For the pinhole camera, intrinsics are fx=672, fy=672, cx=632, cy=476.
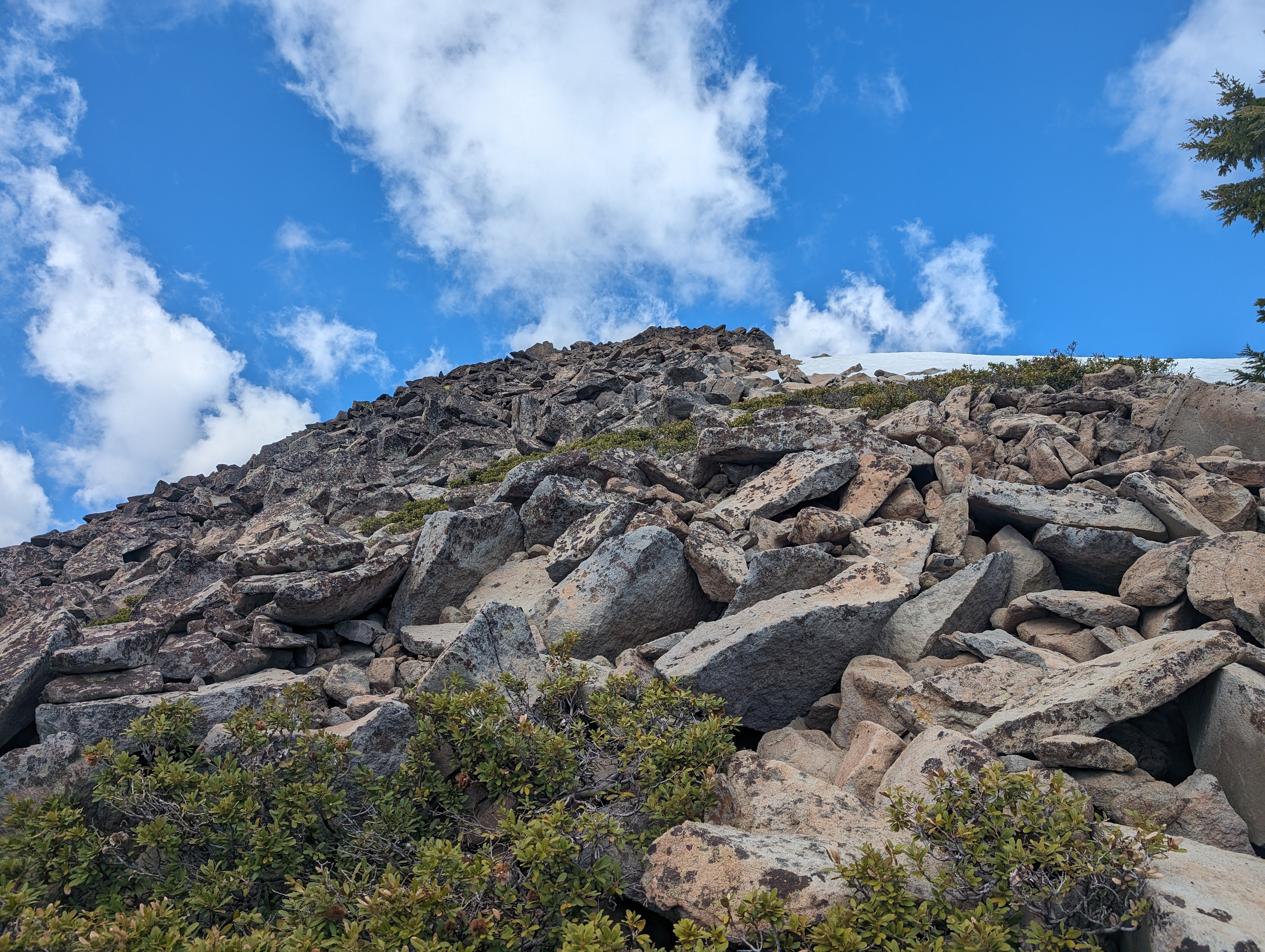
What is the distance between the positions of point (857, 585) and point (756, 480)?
420 centimetres

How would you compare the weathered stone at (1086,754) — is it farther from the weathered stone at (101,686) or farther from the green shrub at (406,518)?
the green shrub at (406,518)

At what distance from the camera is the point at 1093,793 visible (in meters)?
4.74

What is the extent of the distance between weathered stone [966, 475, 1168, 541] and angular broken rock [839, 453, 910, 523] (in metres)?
1.28

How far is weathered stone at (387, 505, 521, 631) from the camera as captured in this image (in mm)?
9828

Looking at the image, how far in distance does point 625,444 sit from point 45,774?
51.4 ft

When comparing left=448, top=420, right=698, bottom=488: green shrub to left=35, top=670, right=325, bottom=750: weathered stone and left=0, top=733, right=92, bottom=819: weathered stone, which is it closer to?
left=35, top=670, right=325, bottom=750: weathered stone

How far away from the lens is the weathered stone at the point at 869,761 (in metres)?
5.33

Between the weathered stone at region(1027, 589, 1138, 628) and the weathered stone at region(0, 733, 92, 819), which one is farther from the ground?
the weathered stone at region(0, 733, 92, 819)

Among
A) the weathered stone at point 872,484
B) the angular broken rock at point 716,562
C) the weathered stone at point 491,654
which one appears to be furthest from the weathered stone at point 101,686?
the weathered stone at point 872,484

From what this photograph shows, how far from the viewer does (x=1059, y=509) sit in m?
8.44

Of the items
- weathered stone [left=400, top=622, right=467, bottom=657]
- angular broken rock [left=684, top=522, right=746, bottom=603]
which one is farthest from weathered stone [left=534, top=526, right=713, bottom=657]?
weathered stone [left=400, top=622, right=467, bottom=657]

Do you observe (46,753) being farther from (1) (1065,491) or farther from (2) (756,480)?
(1) (1065,491)

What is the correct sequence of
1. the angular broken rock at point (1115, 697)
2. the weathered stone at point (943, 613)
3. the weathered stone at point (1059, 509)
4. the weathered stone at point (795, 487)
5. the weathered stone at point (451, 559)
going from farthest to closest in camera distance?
the weathered stone at point (795, 487)
the weathered stone at point (451, 559)
the weathered stone at point (1059, 509)
the weathered stone at point (943, 613)
the angular broken rock at point (1115, 697)

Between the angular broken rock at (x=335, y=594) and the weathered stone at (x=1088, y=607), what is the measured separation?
8215 millimetres
